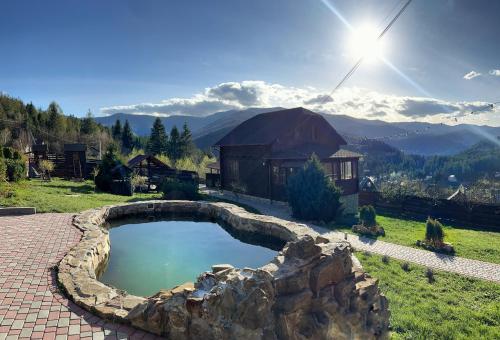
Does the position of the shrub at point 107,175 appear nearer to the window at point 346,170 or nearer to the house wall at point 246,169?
the house wall at point 246,169

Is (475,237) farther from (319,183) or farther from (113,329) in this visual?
(113,329)

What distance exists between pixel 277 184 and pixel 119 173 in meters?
10.2

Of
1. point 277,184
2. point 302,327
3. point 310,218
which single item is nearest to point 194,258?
point 302,327

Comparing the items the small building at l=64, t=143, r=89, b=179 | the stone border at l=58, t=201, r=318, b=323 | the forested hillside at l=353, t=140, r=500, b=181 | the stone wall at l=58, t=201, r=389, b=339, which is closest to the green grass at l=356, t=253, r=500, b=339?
the stone wall at l=58, t=201, r=389, b=339

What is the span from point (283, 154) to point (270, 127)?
11.6 ft

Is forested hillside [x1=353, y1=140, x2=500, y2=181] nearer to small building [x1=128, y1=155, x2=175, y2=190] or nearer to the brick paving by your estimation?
small building [x1=128, y1=155, x2=175, y2=190]

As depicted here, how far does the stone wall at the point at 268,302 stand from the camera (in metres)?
4.25

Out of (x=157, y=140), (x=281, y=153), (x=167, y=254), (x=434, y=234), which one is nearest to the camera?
(x=167, y=254)

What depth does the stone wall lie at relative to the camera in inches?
167

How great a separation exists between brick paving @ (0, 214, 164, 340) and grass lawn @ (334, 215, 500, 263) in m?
11.5

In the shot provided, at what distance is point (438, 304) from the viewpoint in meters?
7.41

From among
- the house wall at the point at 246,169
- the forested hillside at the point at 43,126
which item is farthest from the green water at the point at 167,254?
the forested hillside at the point at 43,126

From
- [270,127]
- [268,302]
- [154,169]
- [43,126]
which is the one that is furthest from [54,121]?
[268,302]

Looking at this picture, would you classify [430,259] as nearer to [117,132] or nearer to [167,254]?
[167,254]
